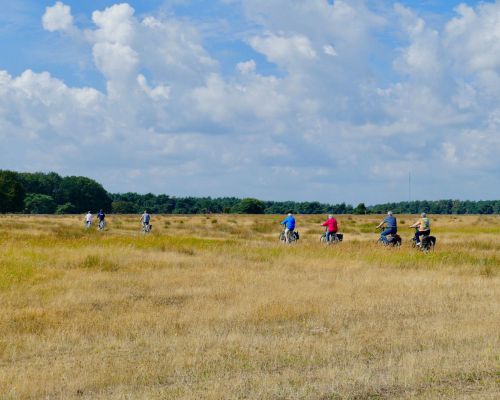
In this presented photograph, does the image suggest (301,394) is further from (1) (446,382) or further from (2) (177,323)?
(2) (177,323)

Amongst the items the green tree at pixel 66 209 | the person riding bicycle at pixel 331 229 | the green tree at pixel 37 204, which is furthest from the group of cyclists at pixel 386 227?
the green tree at pixel 66 209

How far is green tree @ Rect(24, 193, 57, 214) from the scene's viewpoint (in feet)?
436

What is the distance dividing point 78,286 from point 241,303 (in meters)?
4.51

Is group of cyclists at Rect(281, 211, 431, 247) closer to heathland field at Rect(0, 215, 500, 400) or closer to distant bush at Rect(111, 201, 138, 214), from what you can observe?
heathland field at Rect(0, 215, 500, 400)

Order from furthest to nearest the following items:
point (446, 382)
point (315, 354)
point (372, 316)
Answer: point (372, 316)
point (315, 354)
point (446, 382)

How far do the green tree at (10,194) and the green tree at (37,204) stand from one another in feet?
68.1

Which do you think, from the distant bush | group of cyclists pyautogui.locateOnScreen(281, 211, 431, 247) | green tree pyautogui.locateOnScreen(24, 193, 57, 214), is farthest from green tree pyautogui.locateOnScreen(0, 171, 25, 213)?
group of cyclists pyautogui.locateOnScreen(281, 211, 431, 247)

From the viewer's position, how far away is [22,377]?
755 centimetres

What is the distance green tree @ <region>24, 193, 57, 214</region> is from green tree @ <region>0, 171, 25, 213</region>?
20.8m

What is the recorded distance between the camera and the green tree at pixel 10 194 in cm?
10819

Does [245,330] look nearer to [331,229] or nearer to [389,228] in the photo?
[389,228]

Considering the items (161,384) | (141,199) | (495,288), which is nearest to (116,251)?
(495,288)

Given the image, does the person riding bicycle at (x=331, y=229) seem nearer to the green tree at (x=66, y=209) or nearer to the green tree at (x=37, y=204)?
the green tree at (x=37, y=204)

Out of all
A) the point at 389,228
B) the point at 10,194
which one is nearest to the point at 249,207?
the point at 10,194
